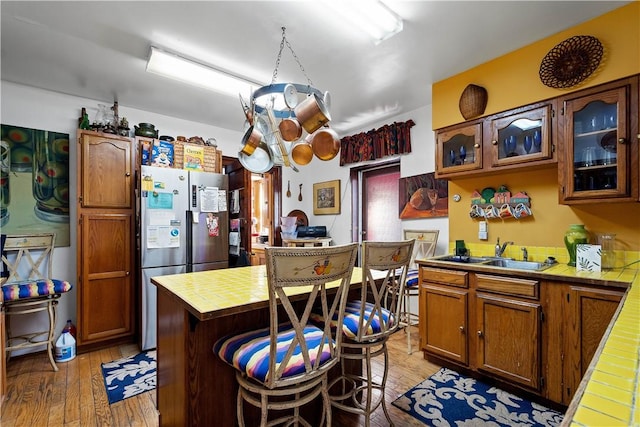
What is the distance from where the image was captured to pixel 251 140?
1698mm

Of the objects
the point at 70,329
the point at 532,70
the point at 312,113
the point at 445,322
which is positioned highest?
the point at 532,70

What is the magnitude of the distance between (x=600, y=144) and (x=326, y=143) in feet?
5.89

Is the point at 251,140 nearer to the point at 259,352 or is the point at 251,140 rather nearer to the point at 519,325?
the point at 259,352

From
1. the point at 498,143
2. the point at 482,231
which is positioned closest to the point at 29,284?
the point at 482,231

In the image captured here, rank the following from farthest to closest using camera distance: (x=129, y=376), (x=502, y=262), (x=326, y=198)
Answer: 1. (x=326, y=198)
2. (x=502, y=262)
3. (x=129, y=376)

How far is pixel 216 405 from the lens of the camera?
1.38m

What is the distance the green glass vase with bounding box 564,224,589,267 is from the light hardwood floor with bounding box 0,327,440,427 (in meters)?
1.32

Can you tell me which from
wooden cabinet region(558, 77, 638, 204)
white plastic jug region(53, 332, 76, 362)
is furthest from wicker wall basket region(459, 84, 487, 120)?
white plastic jug region(53, 332, 76, 362)

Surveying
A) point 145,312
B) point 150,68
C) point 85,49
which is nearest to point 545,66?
point 150,68

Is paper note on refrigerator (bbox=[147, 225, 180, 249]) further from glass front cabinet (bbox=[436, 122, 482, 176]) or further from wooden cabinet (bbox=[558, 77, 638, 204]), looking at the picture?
wooden cabinet (bbox=[558, 77, 638, 204])

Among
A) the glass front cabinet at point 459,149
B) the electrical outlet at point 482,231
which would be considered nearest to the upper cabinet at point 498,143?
the glass front cabinet at point 459,149

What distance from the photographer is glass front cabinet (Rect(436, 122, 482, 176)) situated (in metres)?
2.44

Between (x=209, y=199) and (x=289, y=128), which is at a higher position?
(x=289, y=128)

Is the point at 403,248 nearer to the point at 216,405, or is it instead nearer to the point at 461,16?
the point at 216,405
